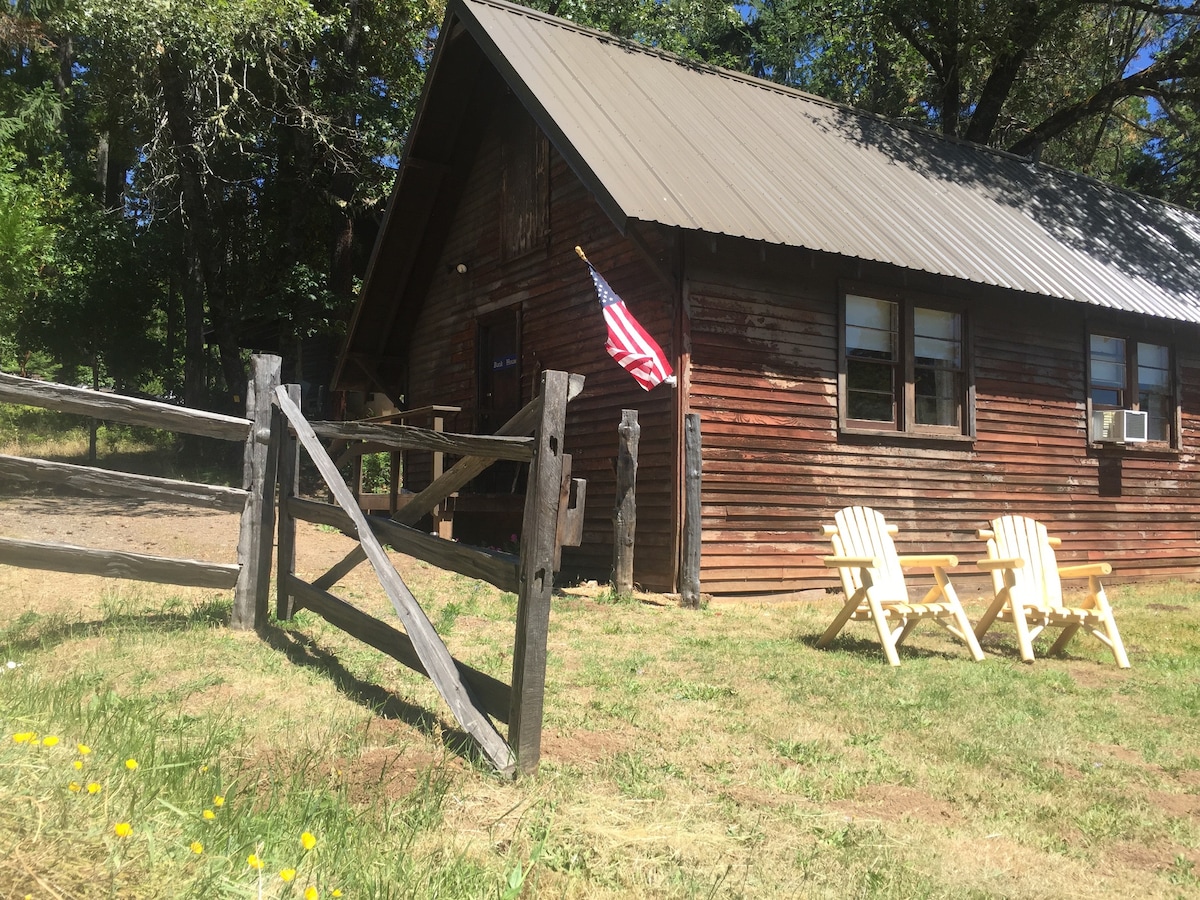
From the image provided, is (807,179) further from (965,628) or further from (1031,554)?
(965,628)

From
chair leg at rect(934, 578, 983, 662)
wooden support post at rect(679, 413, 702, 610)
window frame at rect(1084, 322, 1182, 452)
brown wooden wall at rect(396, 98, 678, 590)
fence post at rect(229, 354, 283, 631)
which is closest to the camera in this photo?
fence post at rect(229, 354, 283, 631)

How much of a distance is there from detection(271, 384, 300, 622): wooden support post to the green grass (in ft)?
0.90

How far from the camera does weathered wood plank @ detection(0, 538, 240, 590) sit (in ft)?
17.8

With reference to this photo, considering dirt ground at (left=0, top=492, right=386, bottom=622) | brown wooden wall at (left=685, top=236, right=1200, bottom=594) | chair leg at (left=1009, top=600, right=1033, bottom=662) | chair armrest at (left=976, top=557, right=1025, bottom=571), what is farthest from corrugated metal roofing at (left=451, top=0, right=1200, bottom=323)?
dirt ground at (left=0, top=492, right=386, bottom=622)

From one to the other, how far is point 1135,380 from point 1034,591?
283 inches

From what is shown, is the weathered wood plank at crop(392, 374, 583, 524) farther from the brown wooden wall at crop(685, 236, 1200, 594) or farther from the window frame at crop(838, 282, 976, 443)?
the window frame at crop(838, 282, 976, 443)

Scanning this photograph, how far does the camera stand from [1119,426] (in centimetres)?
1260

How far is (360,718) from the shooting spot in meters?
4.27

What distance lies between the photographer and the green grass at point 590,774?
105 inches

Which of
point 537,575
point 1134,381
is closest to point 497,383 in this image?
point 1134,381

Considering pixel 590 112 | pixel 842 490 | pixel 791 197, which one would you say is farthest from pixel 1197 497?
pixel 590 112

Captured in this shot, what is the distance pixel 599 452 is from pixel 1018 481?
523cm

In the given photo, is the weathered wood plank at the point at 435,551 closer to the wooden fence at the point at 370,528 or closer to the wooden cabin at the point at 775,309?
the wooden fence at the point at 370,528

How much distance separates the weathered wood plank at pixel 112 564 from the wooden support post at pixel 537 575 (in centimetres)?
286
